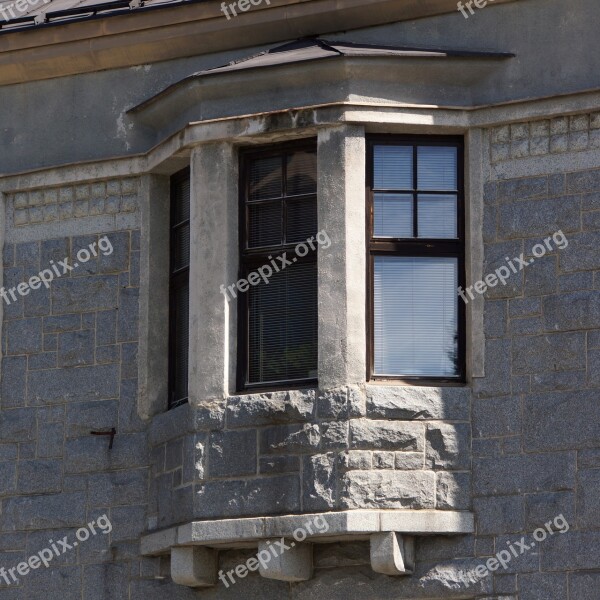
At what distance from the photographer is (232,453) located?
15055 millimetres

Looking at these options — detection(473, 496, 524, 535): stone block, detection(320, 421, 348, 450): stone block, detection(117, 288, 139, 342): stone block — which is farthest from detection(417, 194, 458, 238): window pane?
detection(117, 288, 139, 342): stone block

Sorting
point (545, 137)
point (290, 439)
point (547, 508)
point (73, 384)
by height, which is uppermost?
point (545, 137)

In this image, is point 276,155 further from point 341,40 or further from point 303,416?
point 303,416

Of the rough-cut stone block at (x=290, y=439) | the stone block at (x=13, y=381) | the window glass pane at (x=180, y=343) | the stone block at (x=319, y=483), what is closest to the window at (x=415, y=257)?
the rough-cut stone block at (x=290, y=439)

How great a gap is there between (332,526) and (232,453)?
1.08m

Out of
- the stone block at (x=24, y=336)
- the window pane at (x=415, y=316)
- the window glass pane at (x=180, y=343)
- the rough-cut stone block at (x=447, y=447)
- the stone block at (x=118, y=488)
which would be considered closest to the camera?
the rough-cut stone block at (x=447, y=447)

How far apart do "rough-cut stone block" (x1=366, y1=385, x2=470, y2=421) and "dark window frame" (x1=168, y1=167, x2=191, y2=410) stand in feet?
6.38

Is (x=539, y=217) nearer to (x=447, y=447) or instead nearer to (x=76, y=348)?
(x=447, y=447)

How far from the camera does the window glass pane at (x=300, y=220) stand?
15484 millimetres

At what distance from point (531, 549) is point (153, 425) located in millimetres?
3357

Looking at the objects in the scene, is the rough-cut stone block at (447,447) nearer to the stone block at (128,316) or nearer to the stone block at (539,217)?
the stone block at (539,217)

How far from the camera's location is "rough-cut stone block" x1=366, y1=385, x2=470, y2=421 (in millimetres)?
14773

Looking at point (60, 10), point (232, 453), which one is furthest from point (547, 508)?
point (60, 10)

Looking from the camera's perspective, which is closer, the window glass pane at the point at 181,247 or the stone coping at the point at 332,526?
the stone coping at the point at 332,526
